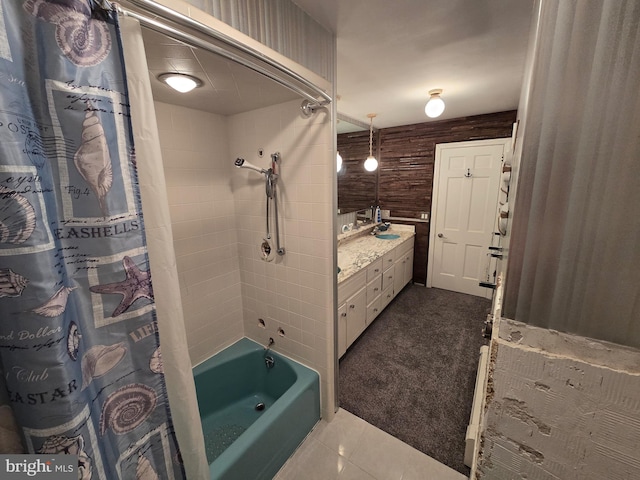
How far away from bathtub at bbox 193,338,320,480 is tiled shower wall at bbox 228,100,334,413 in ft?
0.48

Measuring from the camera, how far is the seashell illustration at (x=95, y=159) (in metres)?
0.56

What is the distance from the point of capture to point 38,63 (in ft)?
1.64

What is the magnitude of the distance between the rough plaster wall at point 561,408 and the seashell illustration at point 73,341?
89 cm

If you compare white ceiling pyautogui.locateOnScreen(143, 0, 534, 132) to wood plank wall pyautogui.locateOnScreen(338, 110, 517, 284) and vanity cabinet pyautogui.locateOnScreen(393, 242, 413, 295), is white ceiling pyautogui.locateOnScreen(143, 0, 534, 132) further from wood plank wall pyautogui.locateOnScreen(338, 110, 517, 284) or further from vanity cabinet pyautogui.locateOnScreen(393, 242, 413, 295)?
vanity cabinet pyautogui.locateOnScreen(393, 242, 413, 295)

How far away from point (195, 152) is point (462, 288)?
3.44m

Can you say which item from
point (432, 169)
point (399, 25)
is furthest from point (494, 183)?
point (399, 25)

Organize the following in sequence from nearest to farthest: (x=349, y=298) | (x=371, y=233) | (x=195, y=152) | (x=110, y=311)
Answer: (x=110, y=311) → (x=195, y=152) → (x=349, y=298) → (x=371, y=233)

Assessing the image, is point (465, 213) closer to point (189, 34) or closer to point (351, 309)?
point (351, 309)

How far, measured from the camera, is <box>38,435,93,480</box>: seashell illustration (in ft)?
1.77

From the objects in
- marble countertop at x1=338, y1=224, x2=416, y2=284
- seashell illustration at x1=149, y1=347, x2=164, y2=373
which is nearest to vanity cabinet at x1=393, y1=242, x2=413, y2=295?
marble countertop at x1=338, y1=224, x2=416, y2=284

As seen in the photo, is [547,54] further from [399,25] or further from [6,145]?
[399,25]

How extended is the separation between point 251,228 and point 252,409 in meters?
1.26

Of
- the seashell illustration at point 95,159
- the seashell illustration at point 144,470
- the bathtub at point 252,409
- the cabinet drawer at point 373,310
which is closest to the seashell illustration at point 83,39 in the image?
the seashell illustration at point 95,159

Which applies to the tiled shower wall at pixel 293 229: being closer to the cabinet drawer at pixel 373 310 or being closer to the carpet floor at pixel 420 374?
the carpet floor at pixel 420 374
